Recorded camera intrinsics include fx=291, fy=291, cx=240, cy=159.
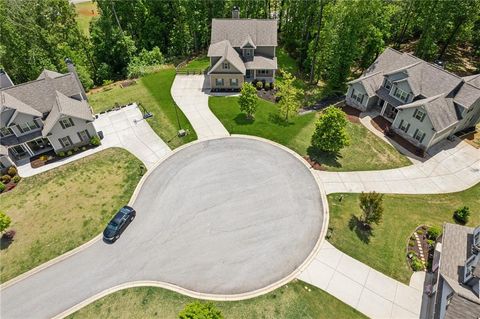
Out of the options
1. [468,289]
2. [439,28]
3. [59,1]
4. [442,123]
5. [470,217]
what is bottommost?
[470,217]

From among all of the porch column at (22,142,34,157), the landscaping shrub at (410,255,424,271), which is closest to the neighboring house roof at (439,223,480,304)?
the landscaping shrub at (410,255,424,271)

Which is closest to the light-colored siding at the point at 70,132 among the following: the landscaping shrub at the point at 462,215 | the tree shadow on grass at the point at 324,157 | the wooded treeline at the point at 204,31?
the wooded treeline at the point at 204,31

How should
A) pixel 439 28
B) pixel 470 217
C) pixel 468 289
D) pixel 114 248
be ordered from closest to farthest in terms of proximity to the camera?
pixel 468 289 < pixel 114 248 < pixel 470 217 < pixel 439 28

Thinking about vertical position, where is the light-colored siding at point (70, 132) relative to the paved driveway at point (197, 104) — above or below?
above

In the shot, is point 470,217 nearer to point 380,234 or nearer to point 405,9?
point 380,234

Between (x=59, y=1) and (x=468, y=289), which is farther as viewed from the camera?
(x=59, y=1)

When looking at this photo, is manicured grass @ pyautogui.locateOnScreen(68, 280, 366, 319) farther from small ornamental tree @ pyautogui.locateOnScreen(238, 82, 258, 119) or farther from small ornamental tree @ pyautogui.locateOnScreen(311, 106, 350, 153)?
small ornamental tree @ pyautogui.locateOnScreen(238, 82, 258, 119)

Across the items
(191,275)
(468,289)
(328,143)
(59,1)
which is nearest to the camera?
(468,289)

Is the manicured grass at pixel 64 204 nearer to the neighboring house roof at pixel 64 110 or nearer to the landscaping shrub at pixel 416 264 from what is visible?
the neighboring house roof at pixel 64 110

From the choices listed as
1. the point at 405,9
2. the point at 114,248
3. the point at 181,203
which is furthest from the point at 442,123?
the point at 114,248
